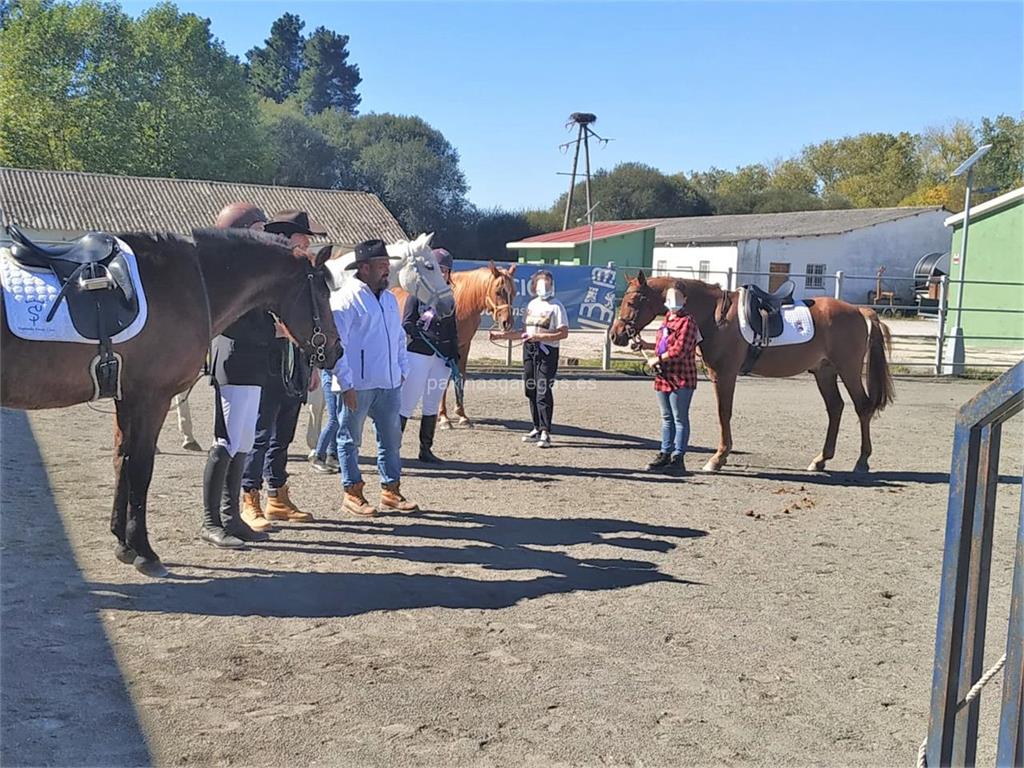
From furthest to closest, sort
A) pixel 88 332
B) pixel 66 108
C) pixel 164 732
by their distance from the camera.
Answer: pixel 66 108
pixel 88 332
pixel 164 732

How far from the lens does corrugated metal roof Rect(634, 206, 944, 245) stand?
138 feet

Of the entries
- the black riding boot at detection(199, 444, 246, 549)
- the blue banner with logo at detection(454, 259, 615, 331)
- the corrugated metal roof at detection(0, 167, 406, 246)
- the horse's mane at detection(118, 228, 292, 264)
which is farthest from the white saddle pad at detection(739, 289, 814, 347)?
the corrugated metal roof at detection(0, 167, 406, 246)

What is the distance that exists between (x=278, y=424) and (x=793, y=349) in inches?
208

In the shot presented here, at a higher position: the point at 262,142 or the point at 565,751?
the point at 262,142

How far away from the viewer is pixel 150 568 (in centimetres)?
Answer: 494

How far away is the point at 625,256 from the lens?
42.3 meters

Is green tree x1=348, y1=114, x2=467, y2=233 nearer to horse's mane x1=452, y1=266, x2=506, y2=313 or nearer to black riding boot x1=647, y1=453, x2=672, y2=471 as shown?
horse's mane x1=452, y1=266, x2=506, y2=313

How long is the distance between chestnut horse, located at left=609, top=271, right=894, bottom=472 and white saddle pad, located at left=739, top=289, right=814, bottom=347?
2.6 inches

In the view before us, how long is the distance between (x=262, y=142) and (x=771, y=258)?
86.8 ft

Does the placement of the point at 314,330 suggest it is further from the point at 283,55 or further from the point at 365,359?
the point at 283,55

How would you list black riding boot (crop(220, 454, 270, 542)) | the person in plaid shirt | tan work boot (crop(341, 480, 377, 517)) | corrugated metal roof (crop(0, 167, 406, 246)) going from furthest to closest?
corrugated metal roof (crop(0, 167, 406, 246)) → the person in plaid shirt → tan work boot (crop(341, 480, 377, 517)) → black riding boot (crop(220, 454, 270, 542))

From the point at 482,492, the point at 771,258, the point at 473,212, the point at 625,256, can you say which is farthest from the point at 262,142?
the point at 482,492

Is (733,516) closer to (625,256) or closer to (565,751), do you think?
(565,751)

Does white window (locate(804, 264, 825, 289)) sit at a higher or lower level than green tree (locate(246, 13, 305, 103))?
lower
